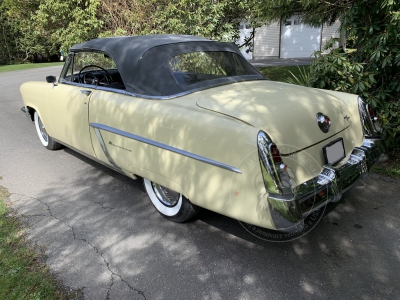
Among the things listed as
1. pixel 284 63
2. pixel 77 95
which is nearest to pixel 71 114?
pixel 77 95

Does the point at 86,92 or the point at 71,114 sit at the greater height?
the point at 86,92

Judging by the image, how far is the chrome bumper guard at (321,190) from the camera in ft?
7.21

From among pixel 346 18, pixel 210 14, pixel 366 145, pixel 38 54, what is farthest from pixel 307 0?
pixel 38 54

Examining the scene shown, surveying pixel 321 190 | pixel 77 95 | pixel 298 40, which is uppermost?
pixel 77 95

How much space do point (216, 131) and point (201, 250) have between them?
3.53ft

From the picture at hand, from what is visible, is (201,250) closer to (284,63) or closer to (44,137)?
(44,137)

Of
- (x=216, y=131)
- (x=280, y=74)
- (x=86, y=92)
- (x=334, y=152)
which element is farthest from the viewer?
(x=280, y=74)

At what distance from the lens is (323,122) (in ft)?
8.61

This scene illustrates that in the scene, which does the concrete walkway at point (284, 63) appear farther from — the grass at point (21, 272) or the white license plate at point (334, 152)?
the grass at point (21, 272)

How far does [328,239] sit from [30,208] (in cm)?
309

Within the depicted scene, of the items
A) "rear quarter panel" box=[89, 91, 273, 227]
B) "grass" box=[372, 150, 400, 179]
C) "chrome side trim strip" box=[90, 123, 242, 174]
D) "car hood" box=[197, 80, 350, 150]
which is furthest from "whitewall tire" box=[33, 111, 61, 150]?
"grass" box=[372, 150, 400, 179]

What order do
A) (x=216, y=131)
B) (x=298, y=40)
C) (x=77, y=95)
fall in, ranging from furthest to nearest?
(x=298, y=40) → (x=77, y=95) → (x=216, y=131)

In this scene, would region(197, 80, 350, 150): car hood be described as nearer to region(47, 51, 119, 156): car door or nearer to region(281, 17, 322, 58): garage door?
region(47, 51, 119, 156): car door

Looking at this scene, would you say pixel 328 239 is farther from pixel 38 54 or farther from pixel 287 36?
pixel 38 54
